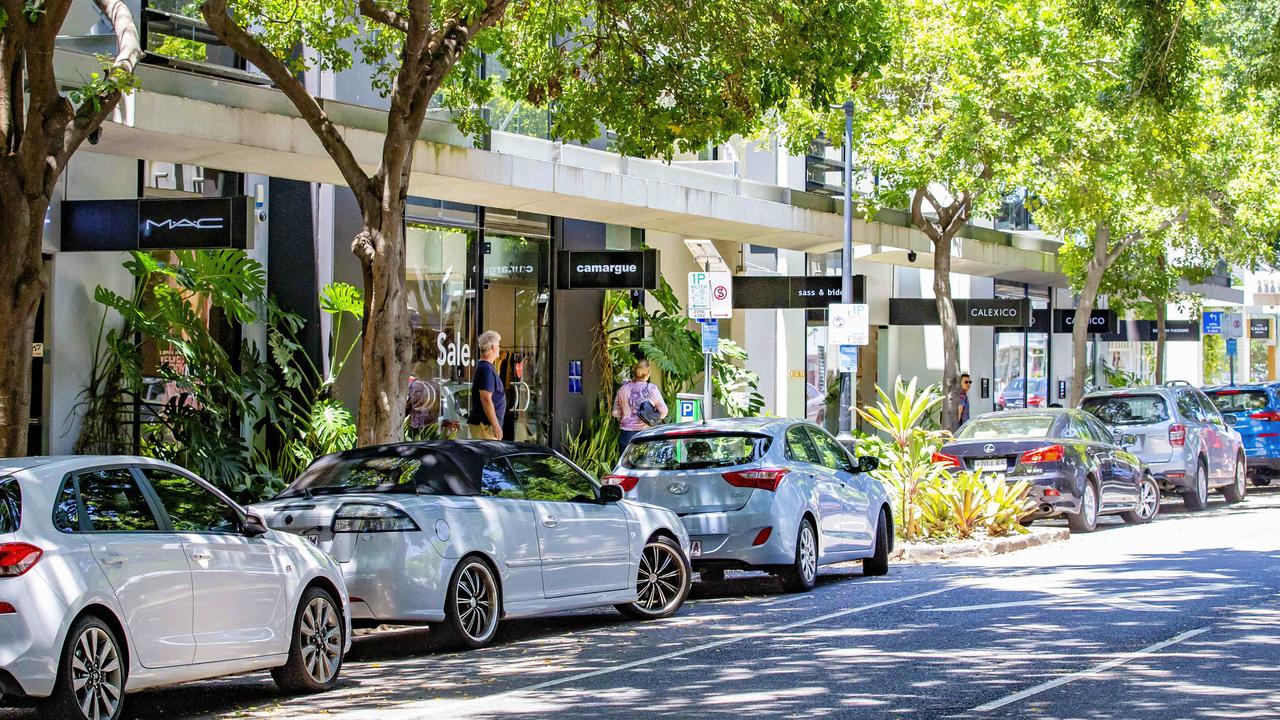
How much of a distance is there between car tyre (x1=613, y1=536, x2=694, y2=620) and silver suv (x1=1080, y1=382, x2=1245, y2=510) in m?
11.6

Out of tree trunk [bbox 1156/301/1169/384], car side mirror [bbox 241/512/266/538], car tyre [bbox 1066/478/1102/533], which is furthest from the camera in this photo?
tree trunk [bbox 1156/301/1169/384]

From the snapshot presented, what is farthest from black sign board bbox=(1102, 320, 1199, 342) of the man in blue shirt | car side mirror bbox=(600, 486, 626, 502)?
car side mirror bbox=(600, 486, 626, 502)

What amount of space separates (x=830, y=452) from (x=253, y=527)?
7360 mm

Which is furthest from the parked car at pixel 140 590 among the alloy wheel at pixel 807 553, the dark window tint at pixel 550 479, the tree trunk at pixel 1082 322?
the tree trunk at pixel 1082 322

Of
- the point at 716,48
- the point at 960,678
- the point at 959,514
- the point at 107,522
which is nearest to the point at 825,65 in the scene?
the point at 716,48

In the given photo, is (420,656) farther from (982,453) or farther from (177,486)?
(982,453)

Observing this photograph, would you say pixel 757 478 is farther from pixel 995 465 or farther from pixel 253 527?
pixel 995 465


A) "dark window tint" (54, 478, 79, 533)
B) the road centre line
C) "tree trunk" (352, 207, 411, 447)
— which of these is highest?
→ "tree trunk" (352, 207, 411, 447)

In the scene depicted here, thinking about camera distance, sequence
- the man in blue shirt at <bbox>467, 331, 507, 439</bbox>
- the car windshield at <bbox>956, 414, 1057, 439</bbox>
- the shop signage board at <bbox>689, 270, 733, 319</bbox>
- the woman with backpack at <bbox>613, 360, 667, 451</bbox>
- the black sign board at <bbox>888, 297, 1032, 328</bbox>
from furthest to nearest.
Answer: the black sign board at <bbox>888, 297, 1032, 328</bbox> → the woman with backpack at <bbox>613, 360, 667, 451</bbox> → the car windshield at <bbox>956, 414, 1057, 439</bbox> → the shop signage board at <bbox>689, 270, 733, 319</bbox> → the man in blue shirt at <bbox>467, 331, 507, 439</bbox>

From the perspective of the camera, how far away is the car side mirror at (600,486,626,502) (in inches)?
481

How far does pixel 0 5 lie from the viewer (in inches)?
428

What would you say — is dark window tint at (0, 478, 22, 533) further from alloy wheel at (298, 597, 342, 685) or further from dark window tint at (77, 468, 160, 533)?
alloy wheel at (298, 597, 342, 685)

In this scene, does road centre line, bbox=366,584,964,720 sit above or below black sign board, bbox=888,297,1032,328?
below

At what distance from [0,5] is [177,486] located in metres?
4.10
